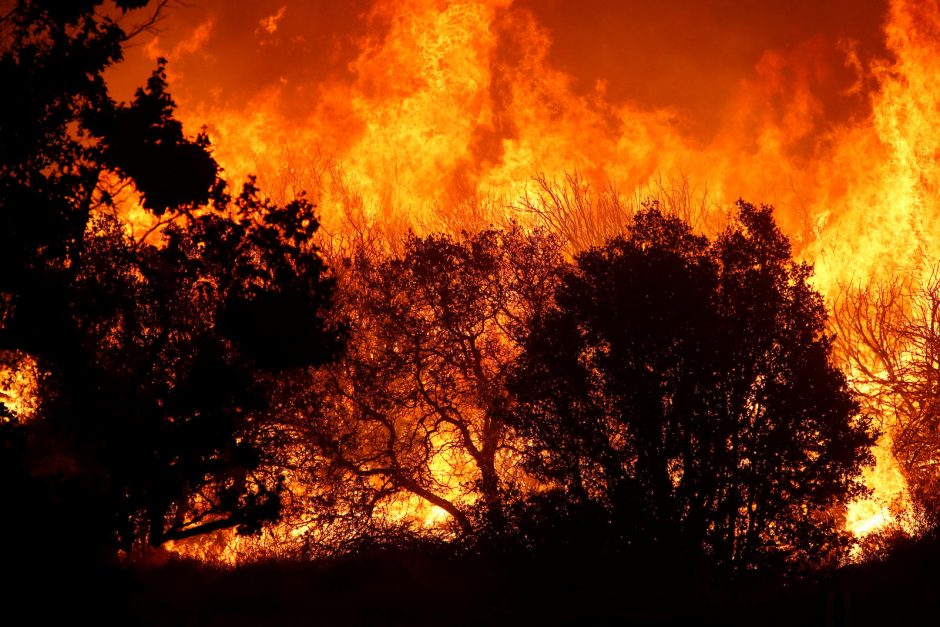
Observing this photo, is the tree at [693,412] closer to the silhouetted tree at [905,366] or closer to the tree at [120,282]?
the tree at [120,282]

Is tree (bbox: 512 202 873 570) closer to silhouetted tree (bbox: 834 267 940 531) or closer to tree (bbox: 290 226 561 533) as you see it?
tree (bbox: 290 226 561 533)

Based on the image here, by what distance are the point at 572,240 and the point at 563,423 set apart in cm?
2742

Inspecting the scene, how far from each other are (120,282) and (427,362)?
33.3 ft

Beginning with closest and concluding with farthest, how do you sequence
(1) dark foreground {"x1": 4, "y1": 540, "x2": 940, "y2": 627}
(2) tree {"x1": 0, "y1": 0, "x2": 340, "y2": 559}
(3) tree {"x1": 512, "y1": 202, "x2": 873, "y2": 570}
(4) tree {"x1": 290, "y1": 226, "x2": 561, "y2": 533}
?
(2) tree {"x1": 0, "y1": 0, "x2": 340, "y2": 559} → (1) dark foreground {"x1": 4, "y1": 540, "x2": 940, "y2": 627} → (3) tree {"x1": 512, "y1": 202, "x2": 873, "y2": 570} → (4) tree {"x1": 290, "y1": 226, "x2": 561, "y2": 533}

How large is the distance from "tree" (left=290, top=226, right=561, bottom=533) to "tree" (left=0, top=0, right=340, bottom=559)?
326 inches

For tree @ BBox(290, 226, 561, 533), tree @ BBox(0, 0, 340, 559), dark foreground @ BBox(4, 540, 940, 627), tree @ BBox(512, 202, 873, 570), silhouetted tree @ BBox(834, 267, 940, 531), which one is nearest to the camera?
tree @ BBox(0, 0, 340, 559)

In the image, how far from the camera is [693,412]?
18.2 meters

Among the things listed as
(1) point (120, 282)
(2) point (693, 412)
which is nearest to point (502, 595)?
(2) point (693, 412)

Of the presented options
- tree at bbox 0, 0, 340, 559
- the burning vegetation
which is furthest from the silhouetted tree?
tree at bbox 0, 0, 340, 559

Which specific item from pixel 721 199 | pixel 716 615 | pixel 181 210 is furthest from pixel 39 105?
pixel 721 199

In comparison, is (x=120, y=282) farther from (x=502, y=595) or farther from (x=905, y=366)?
(x=905, y=366)

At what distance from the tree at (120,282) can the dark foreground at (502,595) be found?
Result: 70.6 inches

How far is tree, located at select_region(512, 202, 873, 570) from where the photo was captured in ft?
58.5

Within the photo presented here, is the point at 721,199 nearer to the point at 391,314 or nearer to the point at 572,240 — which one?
the point at 572,240
